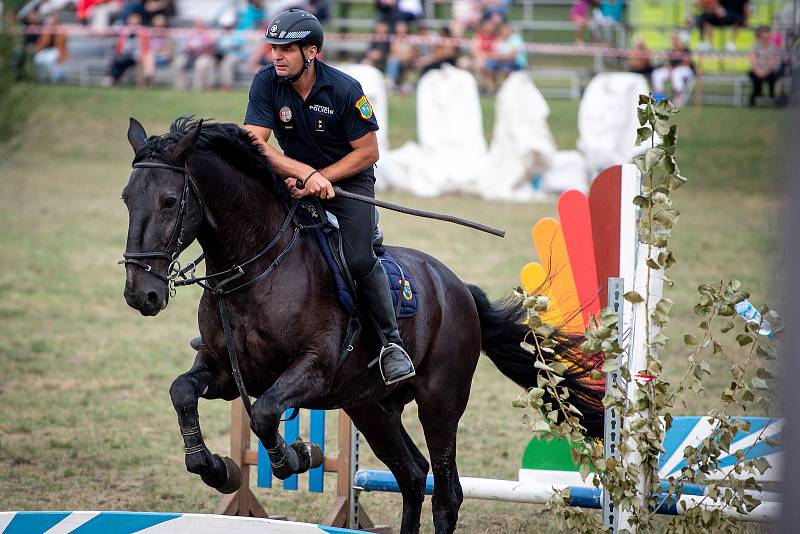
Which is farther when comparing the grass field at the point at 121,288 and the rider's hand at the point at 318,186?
the grass field at the point at 121,288

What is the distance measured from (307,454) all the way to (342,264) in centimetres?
90

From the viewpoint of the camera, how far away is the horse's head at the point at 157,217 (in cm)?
383

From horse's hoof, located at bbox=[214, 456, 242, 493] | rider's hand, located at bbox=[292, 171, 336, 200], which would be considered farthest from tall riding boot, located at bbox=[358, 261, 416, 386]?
horse's hoof, located at bbox=[214, 456, 242, 493]

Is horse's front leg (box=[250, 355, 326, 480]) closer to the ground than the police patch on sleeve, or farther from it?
closer to the ground

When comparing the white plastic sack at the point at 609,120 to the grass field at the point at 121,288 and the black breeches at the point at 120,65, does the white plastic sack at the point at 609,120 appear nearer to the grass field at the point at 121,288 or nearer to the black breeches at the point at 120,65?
the grass field at the point at 121,288

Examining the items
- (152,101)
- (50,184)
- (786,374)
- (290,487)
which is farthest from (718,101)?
(786,374)

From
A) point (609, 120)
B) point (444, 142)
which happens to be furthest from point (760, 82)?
point (444, 142)

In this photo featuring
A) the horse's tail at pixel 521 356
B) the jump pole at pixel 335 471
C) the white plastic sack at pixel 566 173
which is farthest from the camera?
the white plastic sack at pixel 566 173

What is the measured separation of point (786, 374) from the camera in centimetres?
133

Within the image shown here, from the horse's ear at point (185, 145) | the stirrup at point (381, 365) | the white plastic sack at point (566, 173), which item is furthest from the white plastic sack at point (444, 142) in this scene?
the horse's ear at point (185, 145)

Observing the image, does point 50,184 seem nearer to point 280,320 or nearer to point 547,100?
point 547,100

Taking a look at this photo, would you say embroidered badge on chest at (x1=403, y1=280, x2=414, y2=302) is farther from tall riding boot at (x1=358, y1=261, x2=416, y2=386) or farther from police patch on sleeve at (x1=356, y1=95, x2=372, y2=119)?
police patch on sleeve at (x1=356, y1=95, x2=372, y2=119)

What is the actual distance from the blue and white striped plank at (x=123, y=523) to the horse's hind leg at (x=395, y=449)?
104cm

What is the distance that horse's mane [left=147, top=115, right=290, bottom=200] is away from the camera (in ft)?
13.8
